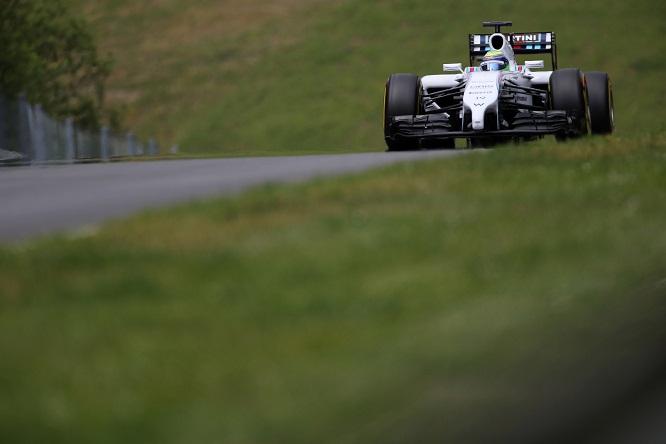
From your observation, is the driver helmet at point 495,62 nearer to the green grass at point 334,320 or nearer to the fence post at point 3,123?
the fence post at point 3,123

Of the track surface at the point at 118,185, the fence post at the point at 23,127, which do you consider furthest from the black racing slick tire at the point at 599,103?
the fence post at the point at 23,127

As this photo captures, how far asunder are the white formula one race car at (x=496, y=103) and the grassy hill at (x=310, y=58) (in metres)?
46.8

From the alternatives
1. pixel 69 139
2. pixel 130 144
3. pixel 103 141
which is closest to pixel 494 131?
pixel 69 139

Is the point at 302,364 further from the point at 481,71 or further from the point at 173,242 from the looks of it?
the point at 481,71

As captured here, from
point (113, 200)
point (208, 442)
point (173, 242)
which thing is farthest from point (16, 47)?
point (208, 442)

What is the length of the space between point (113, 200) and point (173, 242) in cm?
290

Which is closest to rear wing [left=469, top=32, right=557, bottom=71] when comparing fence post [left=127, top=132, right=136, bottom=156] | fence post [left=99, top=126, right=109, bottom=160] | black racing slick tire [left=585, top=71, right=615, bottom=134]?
black racing slick tire [left=585, top=71, right=615, bottom=134]

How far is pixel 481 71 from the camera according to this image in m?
17.0

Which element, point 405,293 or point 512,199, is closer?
point 405,293

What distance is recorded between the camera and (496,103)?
16094 millimetres

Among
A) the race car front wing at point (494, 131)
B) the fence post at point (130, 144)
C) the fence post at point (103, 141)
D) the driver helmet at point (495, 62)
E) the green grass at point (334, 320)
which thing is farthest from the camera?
the fence post at point (130, 144)

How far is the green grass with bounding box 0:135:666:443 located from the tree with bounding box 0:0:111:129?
40147 mm

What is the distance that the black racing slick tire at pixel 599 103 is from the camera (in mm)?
16953

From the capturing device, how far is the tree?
45375 mm
